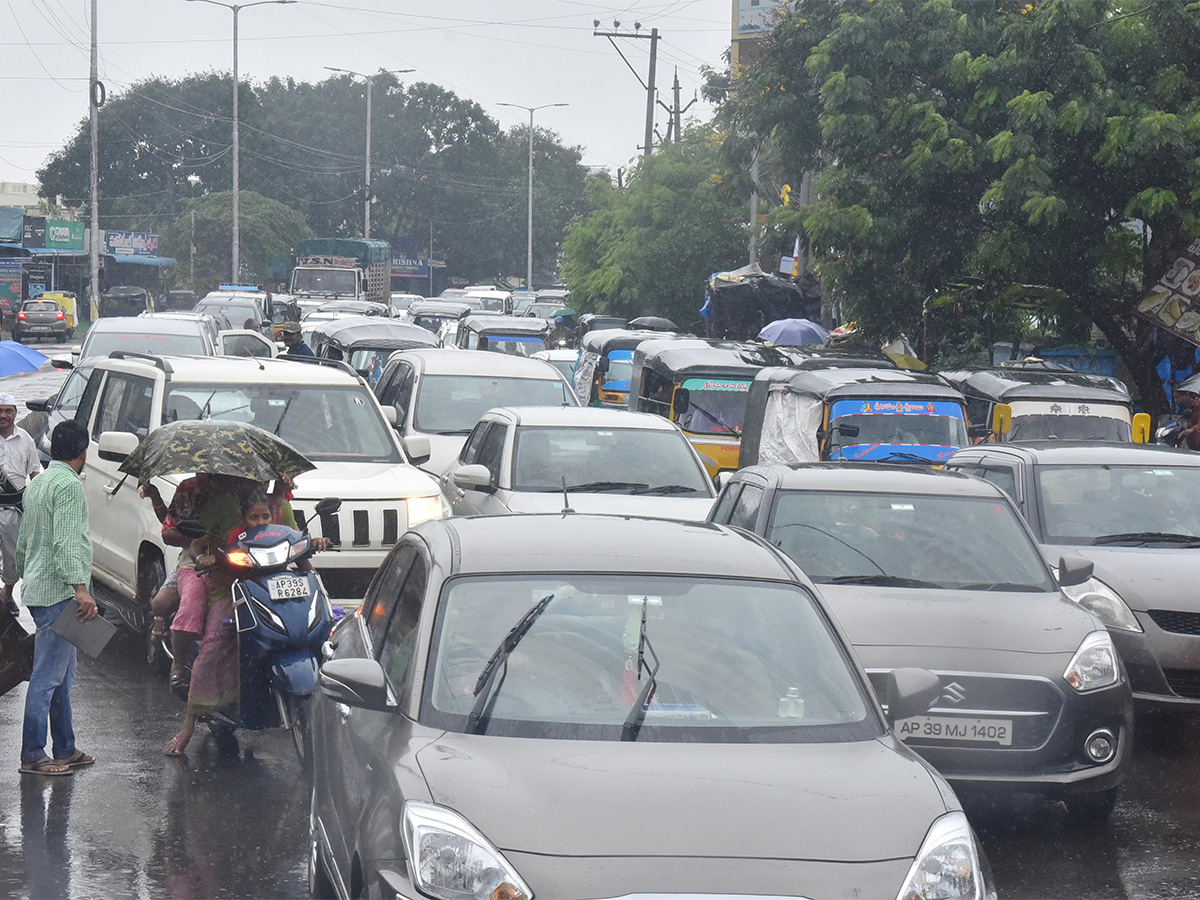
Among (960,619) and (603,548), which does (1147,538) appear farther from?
(603,548)

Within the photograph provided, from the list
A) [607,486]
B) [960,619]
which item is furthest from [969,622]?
[607,486]

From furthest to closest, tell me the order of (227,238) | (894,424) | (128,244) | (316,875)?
(227,238), (128,244), (894,424), (316,875)

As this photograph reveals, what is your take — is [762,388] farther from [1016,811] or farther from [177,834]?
[177,834]

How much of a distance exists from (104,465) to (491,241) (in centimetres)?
9269

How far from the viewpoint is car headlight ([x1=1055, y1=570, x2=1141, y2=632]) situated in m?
8.39

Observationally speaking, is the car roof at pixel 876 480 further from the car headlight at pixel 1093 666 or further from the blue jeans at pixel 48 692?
the blue jeans at pixel 48 692

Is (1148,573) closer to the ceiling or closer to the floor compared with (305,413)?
closer to the floor

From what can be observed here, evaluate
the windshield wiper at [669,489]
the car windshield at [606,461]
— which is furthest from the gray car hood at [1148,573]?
the car windshield at [606,461]

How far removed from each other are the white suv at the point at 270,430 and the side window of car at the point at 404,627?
4.37 metres

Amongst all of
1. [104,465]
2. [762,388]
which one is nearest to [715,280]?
[762,388]

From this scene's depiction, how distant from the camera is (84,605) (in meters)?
6.96

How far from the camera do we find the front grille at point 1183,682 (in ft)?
27.3

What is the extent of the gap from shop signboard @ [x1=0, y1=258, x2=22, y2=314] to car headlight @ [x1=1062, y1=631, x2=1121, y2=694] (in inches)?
2557

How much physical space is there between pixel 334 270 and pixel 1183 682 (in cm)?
4441
